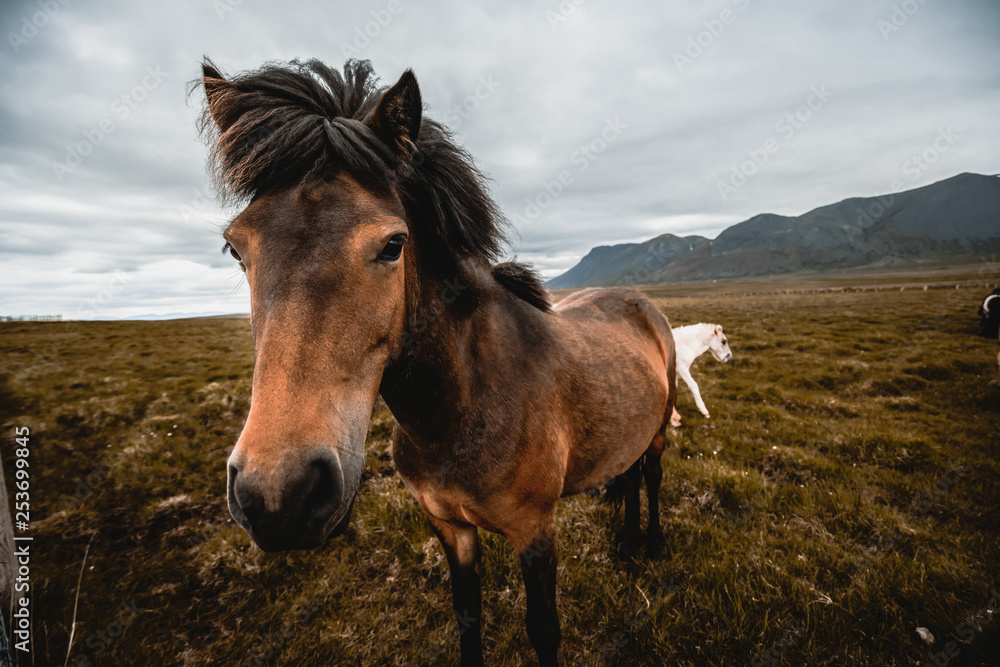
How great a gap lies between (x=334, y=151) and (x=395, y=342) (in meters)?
0.98

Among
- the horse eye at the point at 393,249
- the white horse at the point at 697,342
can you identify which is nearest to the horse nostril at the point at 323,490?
the horse eye at the point at 393,249

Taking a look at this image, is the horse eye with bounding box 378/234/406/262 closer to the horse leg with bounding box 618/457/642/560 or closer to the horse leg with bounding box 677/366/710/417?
the horse leg with bounding box 618/457/642/560

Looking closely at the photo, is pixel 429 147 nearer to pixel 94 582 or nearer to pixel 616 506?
pixel 616 506

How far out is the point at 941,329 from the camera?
17344mm

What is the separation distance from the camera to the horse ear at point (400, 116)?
1.83 m

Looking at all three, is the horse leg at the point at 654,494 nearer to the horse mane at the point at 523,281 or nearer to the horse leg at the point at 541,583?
the horse leg at the point at 541,583

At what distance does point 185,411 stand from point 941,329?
98.9ft

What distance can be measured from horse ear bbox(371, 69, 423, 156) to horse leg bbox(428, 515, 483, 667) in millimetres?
2611

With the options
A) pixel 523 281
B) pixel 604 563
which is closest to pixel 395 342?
pixel 523 281

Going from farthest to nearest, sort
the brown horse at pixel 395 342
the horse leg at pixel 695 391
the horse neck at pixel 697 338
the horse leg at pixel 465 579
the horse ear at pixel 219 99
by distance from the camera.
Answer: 1. the horse neck at pixel 697 338
2. the horse leg at pixel 695 391
3. the horse leg at pixel 465 579
4. the horse ear at pixel 219 99
5. the brown horse at pixel 395 342

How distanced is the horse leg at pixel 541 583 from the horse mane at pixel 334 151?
1.90 m

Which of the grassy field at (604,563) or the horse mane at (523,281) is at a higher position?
the horse mane at (523,281)

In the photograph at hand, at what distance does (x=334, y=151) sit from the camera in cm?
177

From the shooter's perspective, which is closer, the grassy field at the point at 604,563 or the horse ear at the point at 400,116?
the horse ear at the point at 400,116
